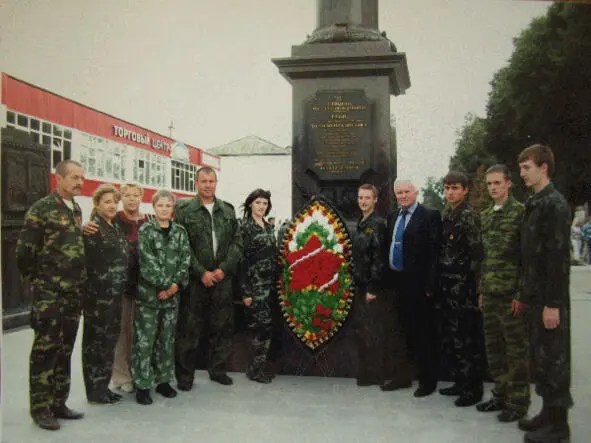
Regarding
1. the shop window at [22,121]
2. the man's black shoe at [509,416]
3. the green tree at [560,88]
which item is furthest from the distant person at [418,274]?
the shop window at [22,121]

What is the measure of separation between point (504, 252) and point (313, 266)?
180cm

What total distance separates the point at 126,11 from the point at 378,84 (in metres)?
2.49

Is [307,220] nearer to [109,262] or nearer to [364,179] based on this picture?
[364,179]

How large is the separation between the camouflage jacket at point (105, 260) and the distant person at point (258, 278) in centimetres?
114

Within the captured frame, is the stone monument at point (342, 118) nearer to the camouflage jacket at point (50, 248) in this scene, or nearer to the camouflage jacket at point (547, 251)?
the camouflage jacket at point (547, 251)

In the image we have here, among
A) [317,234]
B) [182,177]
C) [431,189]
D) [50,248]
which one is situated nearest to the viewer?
[50,248]

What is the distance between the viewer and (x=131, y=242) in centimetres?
534

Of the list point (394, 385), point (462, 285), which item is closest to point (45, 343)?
A: point (394, 385)

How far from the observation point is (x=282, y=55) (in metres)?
6.28

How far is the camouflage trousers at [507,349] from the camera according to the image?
172 inches

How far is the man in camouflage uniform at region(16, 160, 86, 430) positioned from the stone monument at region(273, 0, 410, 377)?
2.39 meters

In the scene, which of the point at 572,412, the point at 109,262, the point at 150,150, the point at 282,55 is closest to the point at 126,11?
the point at 282,55

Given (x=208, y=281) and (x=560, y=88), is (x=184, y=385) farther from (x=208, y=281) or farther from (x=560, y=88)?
(x=560, y=88)

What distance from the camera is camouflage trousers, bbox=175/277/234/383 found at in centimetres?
531
